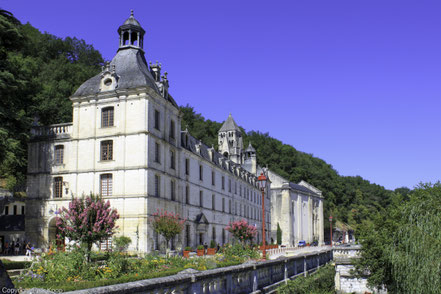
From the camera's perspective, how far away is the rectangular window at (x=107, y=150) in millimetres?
34638

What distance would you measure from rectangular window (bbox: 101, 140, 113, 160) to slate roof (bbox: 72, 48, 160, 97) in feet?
13.6

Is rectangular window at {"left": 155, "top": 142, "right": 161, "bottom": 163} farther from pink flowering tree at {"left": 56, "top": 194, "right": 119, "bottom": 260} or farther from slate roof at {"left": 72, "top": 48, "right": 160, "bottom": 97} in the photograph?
pink flowering tree at {"left": 56, "top": 194, "right": 119, "bottom": 260}

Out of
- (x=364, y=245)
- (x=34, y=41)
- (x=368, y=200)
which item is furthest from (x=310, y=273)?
(x=368, y=200)

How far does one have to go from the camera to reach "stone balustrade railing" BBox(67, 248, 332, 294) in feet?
23.7

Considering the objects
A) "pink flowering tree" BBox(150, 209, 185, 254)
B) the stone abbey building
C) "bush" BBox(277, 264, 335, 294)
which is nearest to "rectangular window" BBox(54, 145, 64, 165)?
the stone abbey building

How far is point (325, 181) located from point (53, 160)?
80260 mm

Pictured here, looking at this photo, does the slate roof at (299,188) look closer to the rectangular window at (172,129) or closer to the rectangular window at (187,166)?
the rectangular window at (187,166)

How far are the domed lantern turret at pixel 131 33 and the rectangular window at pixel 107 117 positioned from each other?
638cm

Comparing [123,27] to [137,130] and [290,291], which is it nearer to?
[137,130]

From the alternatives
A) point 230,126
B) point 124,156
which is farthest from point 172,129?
point 230,126

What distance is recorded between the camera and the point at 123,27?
3847 centimetres

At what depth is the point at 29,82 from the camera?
37.4m

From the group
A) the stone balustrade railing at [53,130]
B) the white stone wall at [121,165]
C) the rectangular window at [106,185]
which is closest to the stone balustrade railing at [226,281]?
the white stone wall at [121,165]

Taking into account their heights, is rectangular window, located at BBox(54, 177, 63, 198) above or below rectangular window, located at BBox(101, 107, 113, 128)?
below
